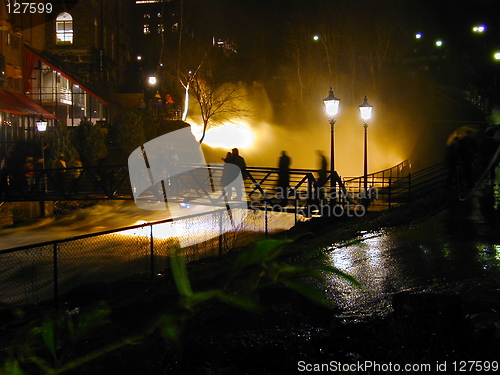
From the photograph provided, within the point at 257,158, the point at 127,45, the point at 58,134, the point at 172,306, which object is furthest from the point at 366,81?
the point at 172,306

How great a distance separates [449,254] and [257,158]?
3352 centimetres

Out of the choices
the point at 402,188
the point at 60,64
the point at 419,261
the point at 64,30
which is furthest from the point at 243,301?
the point at 64,30

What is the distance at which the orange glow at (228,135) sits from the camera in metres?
43.0

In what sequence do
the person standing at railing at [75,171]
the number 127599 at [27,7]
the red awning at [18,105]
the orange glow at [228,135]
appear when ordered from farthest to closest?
the orange glow at [228,135] < the number 127599 at [27,7] < the red awning at [18,105] < the person standing at railing at [75,171]

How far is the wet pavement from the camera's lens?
6.82m

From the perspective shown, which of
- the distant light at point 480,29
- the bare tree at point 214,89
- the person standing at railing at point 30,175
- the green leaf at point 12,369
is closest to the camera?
the green leaf at point 12,369

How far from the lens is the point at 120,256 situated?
12.2m

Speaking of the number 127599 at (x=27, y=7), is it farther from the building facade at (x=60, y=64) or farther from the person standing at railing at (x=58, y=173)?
the person standing at railing at (x=58, y=173)

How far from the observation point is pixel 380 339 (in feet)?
16.5

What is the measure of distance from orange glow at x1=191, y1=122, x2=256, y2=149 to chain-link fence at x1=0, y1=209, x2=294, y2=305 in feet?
98.3

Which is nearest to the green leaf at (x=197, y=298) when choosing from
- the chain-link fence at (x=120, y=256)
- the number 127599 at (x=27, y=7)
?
the chain-link fence at (x=120, y=256)

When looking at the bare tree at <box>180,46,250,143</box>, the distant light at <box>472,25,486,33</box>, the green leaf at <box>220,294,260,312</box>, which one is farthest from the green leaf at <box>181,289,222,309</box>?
the distant light at <box>472,25,486,33</box>

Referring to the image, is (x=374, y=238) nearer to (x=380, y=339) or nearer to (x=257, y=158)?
(x=380, y=339)

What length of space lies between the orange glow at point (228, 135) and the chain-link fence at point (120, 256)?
29964mm
